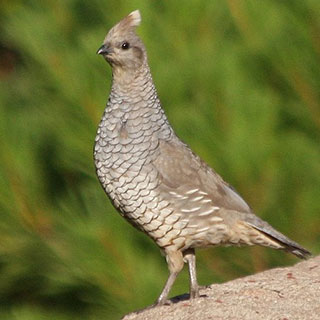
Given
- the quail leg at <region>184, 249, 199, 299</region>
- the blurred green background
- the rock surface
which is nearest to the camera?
the rock surface

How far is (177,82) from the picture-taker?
4.65 m

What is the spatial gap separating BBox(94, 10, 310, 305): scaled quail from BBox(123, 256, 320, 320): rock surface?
10 centimetres

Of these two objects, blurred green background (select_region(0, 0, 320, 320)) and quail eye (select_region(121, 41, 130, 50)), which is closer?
quail eye (select_region(121, 41, 130, 50))

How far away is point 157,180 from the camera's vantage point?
3.96 m

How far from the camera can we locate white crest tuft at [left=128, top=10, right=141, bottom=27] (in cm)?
406

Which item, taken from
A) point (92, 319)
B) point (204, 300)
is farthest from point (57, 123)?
point (204, 300)

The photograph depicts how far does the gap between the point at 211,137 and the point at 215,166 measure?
0.39 feet

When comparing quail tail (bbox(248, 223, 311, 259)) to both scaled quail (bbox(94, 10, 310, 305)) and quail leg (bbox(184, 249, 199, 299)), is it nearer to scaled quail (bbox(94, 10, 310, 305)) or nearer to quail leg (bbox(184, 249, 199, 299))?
scaled quail (bbox(94, 10, 310, 305))

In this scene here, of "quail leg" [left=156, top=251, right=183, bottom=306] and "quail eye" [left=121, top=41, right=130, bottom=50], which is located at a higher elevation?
"quail eye" [left=121, top=41, right=130, bottom=50]

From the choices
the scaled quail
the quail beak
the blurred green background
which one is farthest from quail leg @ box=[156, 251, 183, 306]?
the quail beak

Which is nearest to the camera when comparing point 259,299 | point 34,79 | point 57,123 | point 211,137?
point 259,299

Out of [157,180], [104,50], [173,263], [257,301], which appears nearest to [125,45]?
[104,50]

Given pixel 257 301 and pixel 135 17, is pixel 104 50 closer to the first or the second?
pixel 135 17

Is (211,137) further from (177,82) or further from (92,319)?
(92,319)
